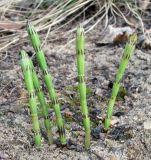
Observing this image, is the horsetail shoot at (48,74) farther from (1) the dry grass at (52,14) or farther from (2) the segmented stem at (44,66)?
(1) the dry grass at (52,14)

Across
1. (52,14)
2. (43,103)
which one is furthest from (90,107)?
(52,14)

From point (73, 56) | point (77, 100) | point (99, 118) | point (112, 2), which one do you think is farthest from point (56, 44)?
point (99, 118)

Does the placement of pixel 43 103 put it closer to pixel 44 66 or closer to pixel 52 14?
pixel 44 66

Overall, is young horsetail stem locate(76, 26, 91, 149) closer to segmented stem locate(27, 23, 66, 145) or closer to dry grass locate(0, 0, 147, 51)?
segmented stem locate(27, 23, 66, 145)

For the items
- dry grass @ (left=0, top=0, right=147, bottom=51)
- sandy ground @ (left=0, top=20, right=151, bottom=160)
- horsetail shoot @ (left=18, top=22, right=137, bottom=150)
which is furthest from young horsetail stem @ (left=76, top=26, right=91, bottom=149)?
dry grass @ (left=0, top=0, right=147, bottom=51)

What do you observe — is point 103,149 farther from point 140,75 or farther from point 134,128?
point 140,75

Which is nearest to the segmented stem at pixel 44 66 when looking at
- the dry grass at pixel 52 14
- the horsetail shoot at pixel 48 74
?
the horsetail shoot at pixel 48 74
